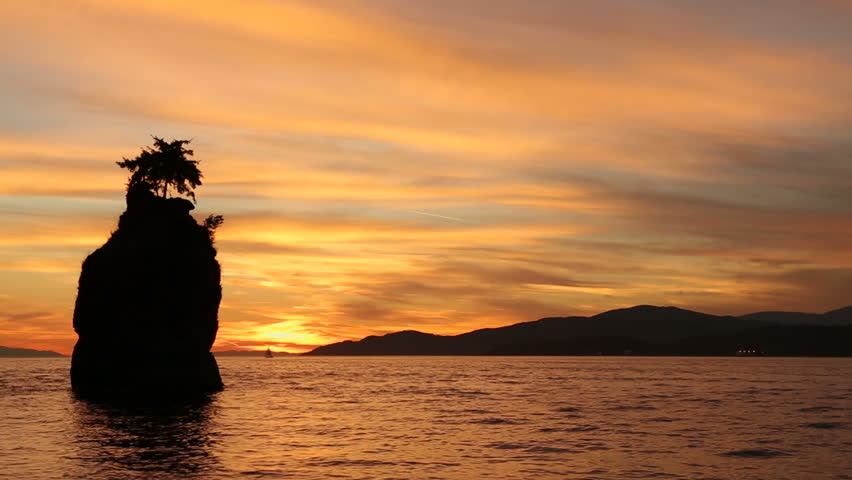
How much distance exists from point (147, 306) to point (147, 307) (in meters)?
0.09

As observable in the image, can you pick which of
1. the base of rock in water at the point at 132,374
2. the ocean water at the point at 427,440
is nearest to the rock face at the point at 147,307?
the base of rock in water at the point at 132,374

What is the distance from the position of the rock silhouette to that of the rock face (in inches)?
3.6

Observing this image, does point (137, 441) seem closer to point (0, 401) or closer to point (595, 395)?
point (0, 401)

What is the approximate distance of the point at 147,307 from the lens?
249 feet

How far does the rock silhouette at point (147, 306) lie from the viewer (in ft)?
246

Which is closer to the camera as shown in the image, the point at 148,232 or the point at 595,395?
the point at 148,232

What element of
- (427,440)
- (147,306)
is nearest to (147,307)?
(147,306)

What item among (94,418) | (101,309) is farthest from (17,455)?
(101,309)

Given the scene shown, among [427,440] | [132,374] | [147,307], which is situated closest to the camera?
[427,440]

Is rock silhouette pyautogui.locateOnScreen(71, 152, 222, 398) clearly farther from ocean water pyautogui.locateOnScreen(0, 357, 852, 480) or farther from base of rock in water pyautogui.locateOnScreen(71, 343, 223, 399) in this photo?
ocean water pyautogui.locateOnScreen(0, 357, 852, 480)

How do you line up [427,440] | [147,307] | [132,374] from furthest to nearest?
[147,307]
[132,374]
[427,440]

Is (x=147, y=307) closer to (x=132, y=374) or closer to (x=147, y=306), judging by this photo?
(x=147, y=306)

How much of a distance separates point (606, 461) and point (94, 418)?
37854 mm

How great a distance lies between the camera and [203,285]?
81562 mm
